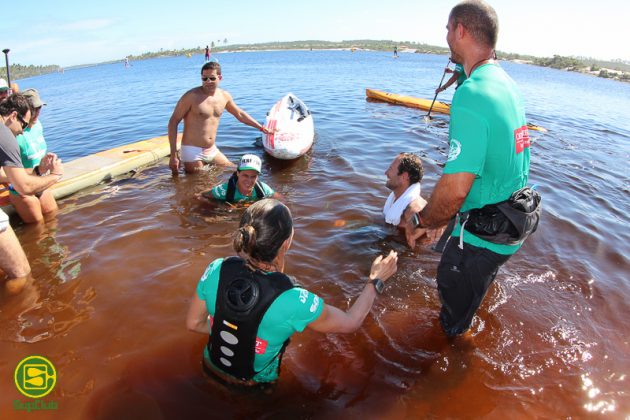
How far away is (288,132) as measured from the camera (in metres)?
8.48

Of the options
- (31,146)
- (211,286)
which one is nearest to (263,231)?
(211,286)

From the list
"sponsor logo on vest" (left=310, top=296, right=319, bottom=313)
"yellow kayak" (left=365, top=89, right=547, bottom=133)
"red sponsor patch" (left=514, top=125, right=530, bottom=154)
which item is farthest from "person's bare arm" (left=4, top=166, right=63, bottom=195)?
"yellow kayak" (left=365, top=89, right=547, bottom=133)

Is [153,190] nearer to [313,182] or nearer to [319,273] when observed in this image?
[313,182]

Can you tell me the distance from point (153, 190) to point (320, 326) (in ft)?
19.1

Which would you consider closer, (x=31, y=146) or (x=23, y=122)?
(x=23, y=122)

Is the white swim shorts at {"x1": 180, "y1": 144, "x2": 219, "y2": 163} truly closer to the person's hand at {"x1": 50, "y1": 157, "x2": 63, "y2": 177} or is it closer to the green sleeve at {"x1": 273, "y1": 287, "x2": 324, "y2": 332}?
the person's hand at {"x1": 50, "y1": 157, "x2": 63, "y2": 177}

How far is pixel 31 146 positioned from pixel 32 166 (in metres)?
0.34

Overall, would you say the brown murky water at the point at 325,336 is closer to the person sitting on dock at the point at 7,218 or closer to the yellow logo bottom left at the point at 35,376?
the yellow logo bottom left at the point at 35,376

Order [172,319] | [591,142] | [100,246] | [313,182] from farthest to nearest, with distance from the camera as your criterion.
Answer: [591,142] < [313,182] < [100,246] < [172,319]

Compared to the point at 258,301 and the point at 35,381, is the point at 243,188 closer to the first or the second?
the point at 35,381

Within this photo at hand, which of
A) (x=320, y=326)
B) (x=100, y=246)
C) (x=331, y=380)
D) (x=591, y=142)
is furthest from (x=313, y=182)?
(x=591, y=142)

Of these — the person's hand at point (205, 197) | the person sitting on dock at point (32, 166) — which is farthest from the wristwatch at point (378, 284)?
the person sitting on dock at point (32, 166)

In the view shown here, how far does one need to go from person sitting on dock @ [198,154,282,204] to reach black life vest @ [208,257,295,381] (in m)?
3.47

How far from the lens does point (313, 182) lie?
7617 millimetres
